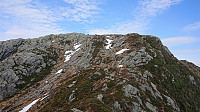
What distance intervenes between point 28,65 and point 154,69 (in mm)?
59433

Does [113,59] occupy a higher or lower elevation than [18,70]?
higher

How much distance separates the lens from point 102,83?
30.6m

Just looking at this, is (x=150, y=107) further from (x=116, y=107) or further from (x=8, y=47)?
(x=8, y=47)

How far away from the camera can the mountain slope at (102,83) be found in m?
24.2

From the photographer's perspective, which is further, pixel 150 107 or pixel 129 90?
pixel 129 90

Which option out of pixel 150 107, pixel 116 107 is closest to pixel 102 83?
pixel 116 107

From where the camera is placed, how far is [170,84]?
35281 mm

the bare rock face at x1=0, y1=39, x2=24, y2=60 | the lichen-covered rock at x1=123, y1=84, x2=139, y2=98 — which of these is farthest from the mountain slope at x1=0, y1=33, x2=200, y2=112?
the bare rock face at x1=0, y1=39, x2=24, y2=60

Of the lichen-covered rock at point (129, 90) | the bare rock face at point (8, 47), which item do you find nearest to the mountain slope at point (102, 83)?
the lichen-covered rock at point (129, 90)

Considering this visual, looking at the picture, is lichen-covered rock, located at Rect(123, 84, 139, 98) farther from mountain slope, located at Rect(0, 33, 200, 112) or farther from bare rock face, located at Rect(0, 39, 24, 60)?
bare rock face, located at Rect(0, 39, 24, 60)

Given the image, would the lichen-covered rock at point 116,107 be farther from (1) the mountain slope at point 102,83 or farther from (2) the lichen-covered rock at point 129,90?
(2) the lichen-covered rock at point 129,90

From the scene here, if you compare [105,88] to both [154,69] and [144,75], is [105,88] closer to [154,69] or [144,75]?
[144,75]

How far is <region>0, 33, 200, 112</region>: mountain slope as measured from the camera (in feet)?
79.3

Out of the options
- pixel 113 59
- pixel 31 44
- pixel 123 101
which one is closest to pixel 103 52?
pixel 113 59
